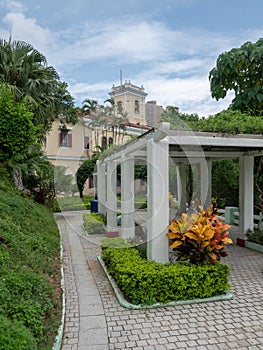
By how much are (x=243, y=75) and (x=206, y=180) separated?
470 cm

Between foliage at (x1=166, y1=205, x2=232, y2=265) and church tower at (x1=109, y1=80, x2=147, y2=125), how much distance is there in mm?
3463

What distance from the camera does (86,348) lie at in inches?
117

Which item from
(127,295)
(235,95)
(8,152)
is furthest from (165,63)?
(127,295)

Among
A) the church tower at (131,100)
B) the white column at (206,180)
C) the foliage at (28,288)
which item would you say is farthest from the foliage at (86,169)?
the foliage at (28,288)

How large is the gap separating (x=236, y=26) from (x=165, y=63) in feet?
7.53

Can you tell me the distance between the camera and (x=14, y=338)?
7.93 feet

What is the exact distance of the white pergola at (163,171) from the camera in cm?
462

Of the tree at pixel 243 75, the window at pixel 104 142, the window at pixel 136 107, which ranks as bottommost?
the window at pixel 104 142

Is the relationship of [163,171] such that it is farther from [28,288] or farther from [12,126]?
[12,126]

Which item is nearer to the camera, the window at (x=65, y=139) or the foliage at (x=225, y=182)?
the foliage at (x=225, y=182)

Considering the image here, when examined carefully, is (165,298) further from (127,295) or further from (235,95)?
(235,95)

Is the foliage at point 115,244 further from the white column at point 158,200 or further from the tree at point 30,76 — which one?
the tree at point 30,76

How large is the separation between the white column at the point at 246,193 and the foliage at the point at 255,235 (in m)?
0.13

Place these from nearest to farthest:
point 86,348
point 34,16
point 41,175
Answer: point 86,348 → point 34,16 → point 41,175
